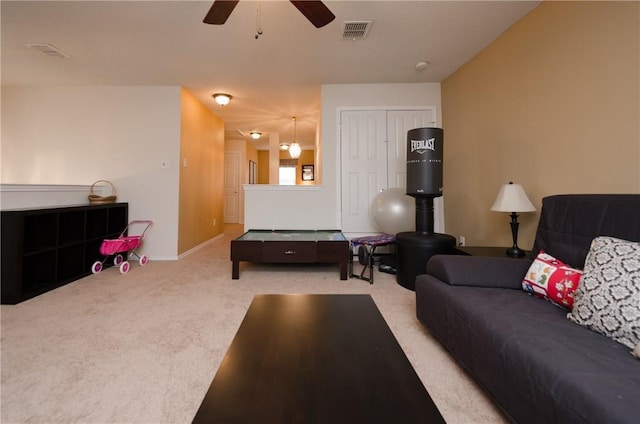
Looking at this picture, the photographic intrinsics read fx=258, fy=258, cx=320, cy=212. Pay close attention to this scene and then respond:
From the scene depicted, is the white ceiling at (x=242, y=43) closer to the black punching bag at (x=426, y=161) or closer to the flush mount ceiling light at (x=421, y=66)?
the flush mount ceiling light at (x=421, y=66)

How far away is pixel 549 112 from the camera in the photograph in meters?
2.15

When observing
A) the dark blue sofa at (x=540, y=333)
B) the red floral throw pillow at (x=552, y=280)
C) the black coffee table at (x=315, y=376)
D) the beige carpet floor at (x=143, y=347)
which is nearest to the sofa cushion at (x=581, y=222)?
the dark blue sofa at (x=540, y=333)

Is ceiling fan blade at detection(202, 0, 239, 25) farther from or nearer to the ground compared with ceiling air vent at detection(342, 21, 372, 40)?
nearer to the ground

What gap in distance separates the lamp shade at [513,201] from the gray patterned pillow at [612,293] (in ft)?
2.81

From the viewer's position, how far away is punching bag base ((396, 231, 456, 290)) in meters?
2.57

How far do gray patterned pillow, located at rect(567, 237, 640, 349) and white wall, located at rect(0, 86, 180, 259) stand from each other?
4.38 m

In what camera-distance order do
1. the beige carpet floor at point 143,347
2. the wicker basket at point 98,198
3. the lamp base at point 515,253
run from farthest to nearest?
Result: the wicker basket at point 98,198 → the lamp base at point 515,253 → the beige carpet floor at point 143,347

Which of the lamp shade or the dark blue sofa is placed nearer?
the dark blue sofa

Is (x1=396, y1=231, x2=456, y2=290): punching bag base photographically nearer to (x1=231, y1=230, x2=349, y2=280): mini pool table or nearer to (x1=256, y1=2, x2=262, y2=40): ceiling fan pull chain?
(x1=231, y1=230, x2=349, y2=280): mini pool table

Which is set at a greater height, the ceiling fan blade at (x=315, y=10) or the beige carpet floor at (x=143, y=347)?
the ceiling fan blade at (x=315, y=10)

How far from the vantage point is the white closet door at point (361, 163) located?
396cm

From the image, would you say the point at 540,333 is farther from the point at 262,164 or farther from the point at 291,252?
the point at 262,164

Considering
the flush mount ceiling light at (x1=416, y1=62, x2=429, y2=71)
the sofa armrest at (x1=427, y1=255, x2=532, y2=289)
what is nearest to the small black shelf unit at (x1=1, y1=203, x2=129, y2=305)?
the sofa armrest at (x1=427, y1=255, x2=532, y2=289)

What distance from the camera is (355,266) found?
12.2 feet
